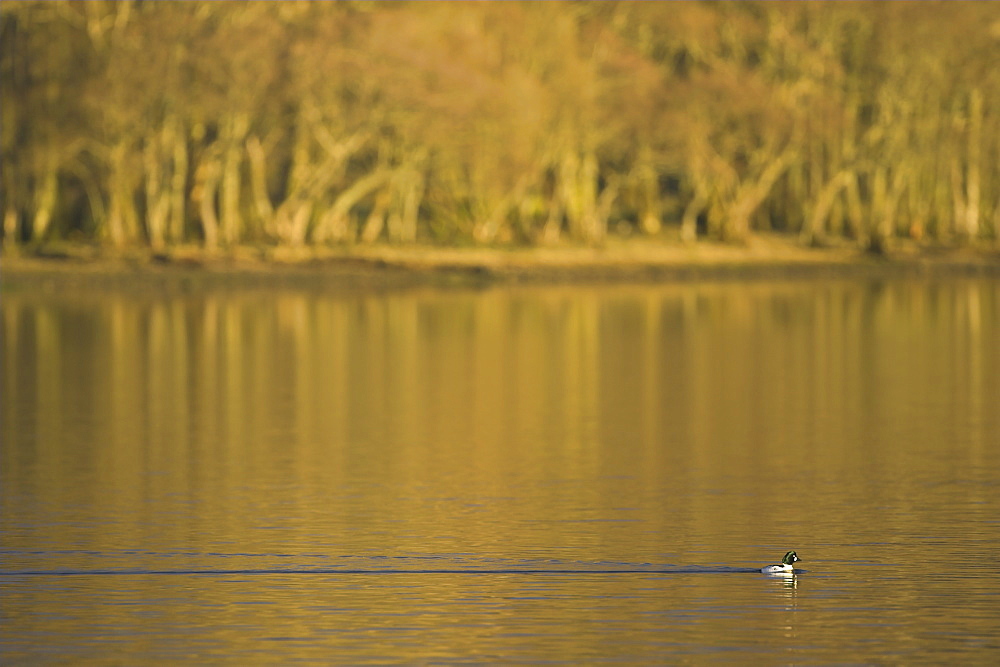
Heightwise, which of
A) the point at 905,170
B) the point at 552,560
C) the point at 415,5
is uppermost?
the point at 415,5

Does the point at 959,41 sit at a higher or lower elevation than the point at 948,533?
higher

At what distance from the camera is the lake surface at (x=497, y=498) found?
15812mm

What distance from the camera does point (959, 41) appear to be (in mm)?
77875

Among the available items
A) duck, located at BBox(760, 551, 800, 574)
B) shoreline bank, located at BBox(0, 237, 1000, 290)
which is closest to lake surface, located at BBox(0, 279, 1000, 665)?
duck, located at BBox(760, 551, 800, 574)

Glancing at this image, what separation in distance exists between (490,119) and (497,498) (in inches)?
1884

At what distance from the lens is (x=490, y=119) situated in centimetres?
6969

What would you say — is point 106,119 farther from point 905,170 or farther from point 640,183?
point 905,170

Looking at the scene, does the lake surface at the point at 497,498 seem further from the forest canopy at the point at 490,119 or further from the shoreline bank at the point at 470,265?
the forest canopy at the point at 490,119

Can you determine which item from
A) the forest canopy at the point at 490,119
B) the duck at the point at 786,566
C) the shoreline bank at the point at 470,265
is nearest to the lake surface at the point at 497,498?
the duck at the point at 786,566

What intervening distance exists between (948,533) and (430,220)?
65702mm

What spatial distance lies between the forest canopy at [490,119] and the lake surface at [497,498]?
19945mm

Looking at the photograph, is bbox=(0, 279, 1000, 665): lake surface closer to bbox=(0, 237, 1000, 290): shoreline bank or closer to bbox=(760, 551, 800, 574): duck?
bbox=(760, 551, 800, 574): duck

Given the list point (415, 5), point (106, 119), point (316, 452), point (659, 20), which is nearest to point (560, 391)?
point (316, 452)

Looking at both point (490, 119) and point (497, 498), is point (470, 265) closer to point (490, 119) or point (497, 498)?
point (490, 119)
